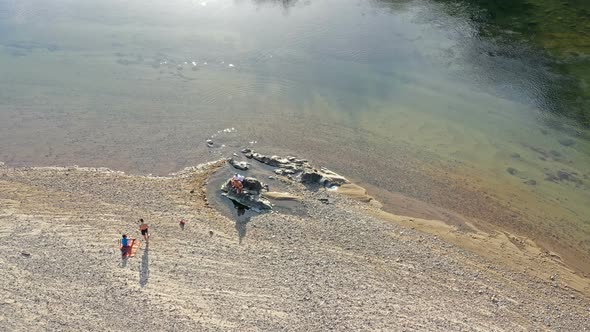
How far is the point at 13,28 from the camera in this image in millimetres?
37406

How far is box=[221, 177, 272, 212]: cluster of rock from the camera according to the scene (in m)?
21.9

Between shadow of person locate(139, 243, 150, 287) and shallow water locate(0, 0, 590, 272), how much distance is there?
7109 millimetres

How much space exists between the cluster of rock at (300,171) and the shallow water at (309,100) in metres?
0.98

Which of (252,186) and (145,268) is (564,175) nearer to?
(252,186)

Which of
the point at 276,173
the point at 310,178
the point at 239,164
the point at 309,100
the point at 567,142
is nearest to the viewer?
the point at 310,178

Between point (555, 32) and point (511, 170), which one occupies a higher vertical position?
point (555, 32)

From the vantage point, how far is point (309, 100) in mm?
30625

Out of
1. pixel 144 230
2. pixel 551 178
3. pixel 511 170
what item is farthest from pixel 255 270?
pixel 551 178

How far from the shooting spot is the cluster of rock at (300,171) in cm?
2389

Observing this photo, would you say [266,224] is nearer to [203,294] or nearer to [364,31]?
[203,294]

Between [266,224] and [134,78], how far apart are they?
→ 17561 mm

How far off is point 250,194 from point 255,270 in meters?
4.73

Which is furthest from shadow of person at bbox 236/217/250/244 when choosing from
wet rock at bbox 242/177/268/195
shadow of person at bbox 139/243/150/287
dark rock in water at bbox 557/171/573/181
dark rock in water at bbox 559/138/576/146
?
dark rock in water at bbox 559/138/576/146

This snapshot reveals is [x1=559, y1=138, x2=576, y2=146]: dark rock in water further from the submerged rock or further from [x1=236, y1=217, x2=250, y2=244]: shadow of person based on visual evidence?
[x1=236, y1=217, x2=250, y2=244]: shadow of person
